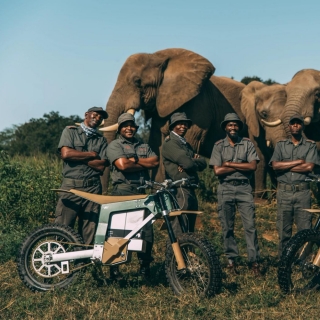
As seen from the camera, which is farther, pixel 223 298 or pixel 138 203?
pixel 138 203

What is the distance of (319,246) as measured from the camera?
286 inches

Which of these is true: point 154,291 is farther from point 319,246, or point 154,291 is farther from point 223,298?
point 319,246

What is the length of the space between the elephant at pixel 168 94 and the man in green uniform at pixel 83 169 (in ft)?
16.7

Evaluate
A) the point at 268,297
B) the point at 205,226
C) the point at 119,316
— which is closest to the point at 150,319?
the point at 119,316

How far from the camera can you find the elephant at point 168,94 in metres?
13.9

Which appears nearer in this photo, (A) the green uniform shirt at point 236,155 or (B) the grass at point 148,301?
(B) the grass at point 148,301

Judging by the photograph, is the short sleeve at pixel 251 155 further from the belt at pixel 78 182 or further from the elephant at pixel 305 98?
the elephant at pixel 305 98

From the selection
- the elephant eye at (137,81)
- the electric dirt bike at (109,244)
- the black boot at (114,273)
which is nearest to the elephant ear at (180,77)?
the elephant eye at (137,81)

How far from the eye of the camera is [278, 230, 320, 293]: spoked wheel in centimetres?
704

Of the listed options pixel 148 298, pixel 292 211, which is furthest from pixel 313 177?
pixel 148 298

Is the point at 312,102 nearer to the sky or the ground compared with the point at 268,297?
nearer to the sky

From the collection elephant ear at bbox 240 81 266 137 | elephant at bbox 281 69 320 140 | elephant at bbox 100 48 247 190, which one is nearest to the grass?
elephant at bbox 281 69 320 140

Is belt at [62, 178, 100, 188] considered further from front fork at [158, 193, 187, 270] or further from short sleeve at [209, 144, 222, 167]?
short sleeve at [209, 144, 222, 167]

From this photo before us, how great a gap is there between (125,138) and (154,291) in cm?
183
